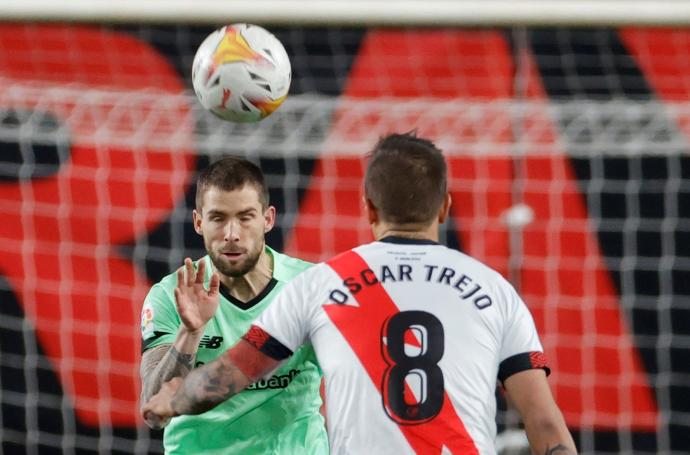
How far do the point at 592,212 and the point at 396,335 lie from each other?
4488mm

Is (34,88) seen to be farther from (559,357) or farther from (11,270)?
(559,357)

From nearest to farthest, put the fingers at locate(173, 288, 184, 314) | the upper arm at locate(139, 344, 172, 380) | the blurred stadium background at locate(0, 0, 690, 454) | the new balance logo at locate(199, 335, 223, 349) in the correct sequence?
the fingers at locate(173, 288, 184, 314)
the upper arm at locate(139, 344, 172, 380)
the new balance logo at locate(199, 335, 223, 349)
the blurred stadium background at locate(0, 0, 690, 454)

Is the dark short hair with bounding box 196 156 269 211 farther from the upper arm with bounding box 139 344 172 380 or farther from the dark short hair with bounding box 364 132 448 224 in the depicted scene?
the dark short hair with bounding box 364 132 448 224

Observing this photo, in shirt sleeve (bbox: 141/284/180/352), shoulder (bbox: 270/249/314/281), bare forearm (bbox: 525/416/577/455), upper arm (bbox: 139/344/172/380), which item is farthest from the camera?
shoulder (bbox: 270/249/314/281)

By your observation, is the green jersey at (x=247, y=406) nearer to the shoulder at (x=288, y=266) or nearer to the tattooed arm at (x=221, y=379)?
the shoulder at (x=288, y=266)

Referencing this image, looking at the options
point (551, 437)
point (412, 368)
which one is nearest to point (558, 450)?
point (551, 437)

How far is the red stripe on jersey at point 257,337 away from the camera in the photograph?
3.33 metres

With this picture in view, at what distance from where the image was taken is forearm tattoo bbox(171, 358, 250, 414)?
336cm

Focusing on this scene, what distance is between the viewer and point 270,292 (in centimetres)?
441

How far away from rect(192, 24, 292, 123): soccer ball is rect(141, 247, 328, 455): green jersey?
0.58 meters

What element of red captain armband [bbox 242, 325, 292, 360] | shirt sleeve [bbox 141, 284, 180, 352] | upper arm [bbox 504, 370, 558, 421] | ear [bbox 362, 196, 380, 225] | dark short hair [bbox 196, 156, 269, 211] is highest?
dark short hair [bbox 196, 156, 269, 211]

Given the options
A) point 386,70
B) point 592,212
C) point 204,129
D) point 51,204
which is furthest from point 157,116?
point 592,212

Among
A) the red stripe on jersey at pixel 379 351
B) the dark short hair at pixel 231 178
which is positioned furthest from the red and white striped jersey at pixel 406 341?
the dark short hair at pixel 231 178

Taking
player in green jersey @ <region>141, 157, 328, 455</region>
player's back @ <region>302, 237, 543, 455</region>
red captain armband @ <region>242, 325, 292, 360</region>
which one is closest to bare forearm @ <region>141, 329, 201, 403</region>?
player in green jersey @ <region>141, 157, 328, 455</region>
